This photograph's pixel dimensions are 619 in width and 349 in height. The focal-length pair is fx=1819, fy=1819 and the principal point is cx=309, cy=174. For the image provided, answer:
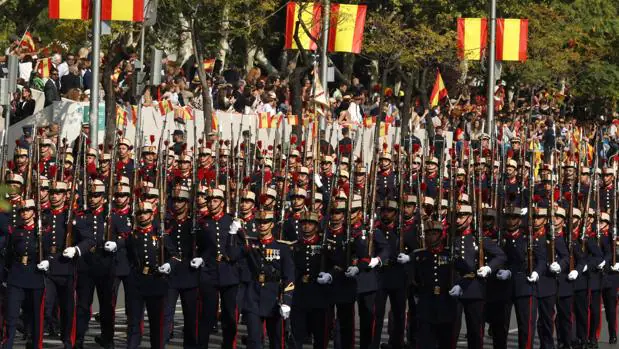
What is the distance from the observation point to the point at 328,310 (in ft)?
52.6

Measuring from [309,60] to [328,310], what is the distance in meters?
18.2

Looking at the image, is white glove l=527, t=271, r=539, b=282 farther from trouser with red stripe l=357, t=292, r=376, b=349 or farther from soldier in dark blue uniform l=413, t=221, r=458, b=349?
trouser with red stripe l=357, t=292, r=376, b=349

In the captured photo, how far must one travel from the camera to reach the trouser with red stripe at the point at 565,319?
17.2 meters

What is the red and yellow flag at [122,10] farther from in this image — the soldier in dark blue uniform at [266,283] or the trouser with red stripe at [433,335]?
the trouser with red stripe at [433,335]

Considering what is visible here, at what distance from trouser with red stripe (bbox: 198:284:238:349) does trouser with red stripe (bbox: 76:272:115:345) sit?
154 centimetres

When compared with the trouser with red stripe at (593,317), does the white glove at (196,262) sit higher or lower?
higher

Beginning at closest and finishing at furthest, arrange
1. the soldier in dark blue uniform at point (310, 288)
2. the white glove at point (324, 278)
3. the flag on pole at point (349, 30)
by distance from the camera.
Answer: the white glove at point (324, 278) → the soldier in dark blue uniform at point (310, 288) → the flag on pole at point (349, 30)

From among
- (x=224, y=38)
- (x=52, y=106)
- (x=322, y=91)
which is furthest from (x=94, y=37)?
(x=224, y=38)

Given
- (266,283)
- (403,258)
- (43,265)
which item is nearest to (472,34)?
(403,258)

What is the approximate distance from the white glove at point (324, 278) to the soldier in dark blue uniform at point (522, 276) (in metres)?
1.57

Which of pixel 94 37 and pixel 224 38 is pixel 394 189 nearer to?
pixel 94 37

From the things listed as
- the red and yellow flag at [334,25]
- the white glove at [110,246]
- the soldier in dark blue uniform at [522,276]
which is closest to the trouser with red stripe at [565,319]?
the soldier in dark blue uniform at [522,276]

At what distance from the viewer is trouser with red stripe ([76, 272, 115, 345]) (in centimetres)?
1717

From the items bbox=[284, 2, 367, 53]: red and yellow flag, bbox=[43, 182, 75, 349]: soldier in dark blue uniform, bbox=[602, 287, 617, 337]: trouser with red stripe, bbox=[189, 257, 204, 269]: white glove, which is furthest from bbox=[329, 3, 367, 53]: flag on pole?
bbox=[189, 257, 204, 269]: white glove
